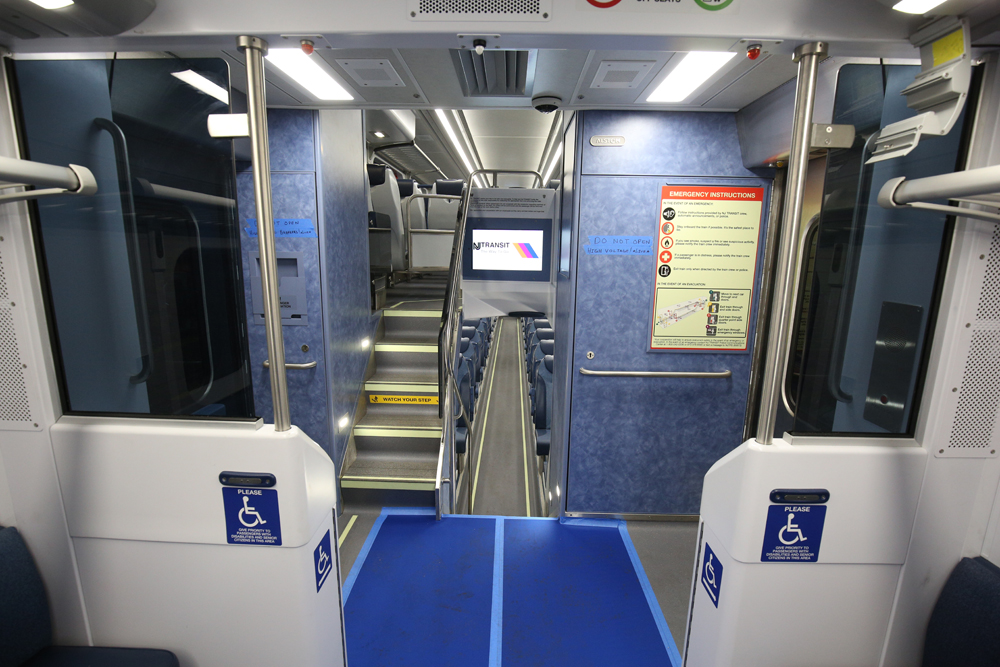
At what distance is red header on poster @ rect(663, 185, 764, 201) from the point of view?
→ 3.01 meters

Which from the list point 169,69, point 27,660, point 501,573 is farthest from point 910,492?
point 169,69

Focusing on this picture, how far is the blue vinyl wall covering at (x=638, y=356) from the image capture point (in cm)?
299

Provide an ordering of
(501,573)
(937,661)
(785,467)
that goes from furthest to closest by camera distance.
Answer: (501,573), (937,661), (785,467)

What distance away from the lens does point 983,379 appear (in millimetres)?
1551

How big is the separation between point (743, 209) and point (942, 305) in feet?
5.53

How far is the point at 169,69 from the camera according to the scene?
7.45 feet

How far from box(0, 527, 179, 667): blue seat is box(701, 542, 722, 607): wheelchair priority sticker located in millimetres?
2037

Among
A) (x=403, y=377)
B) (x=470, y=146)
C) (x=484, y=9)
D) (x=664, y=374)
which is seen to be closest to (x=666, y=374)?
(x=664, y=374)

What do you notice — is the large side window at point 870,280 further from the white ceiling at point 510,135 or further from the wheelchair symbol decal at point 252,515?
the white ceiling at point 510,135

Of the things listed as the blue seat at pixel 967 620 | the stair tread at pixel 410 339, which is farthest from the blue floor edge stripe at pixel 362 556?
the blue seat at pixel 967 620

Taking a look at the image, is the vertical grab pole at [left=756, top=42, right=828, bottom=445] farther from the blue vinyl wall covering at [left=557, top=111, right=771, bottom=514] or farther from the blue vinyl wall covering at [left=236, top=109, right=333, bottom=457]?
the blue vinyl wall covering at [left=236, top=109, right=333, bottom=457]

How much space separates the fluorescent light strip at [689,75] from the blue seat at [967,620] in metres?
2.23

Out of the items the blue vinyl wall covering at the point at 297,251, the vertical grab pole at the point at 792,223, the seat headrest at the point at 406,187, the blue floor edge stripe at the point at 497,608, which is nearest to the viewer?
the vertical grab pole at the point at 792,223

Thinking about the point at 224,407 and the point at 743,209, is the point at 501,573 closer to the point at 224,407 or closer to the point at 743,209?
the point at 224,407
